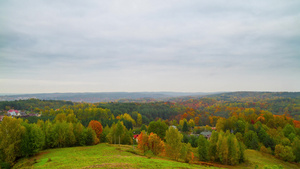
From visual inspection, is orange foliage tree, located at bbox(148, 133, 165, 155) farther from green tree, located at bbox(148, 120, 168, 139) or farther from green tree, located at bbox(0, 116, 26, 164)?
green tree, located at bbox(0, 116, 26, 164)

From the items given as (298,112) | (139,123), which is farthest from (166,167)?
(298,112)

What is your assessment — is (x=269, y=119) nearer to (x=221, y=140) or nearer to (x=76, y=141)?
(x=221, y=140)

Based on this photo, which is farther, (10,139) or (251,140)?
(251,140)

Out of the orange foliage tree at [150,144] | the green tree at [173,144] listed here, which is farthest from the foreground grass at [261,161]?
the orange foliage tree at [150,144]

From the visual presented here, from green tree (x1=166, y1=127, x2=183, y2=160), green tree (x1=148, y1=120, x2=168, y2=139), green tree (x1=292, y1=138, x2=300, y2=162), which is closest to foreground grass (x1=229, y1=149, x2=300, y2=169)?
green tree (x1=292, y1=138, x2=300, y2=162)

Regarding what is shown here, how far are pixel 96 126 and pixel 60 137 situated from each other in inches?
580

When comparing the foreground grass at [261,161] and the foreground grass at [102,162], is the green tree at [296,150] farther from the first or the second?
the foreground grass at [102,162]

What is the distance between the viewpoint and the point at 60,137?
47719 mm

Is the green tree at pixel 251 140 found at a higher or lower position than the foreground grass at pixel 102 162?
lower

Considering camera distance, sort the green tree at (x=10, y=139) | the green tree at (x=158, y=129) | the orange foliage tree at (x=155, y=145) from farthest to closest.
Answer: the green tree at (x=158, y=129) → the orange foliage tree at (x=155, y=145) → the green tree at (x=10, y=139)

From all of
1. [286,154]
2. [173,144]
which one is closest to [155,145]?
[173,144]

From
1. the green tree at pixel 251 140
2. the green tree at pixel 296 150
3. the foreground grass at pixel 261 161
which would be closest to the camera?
the foreground grass at pixel 261 161

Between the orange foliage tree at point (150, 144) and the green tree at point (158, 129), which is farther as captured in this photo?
the green tree at point (158, 129)

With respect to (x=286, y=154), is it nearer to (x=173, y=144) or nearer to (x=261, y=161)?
(x=261, y=161)
